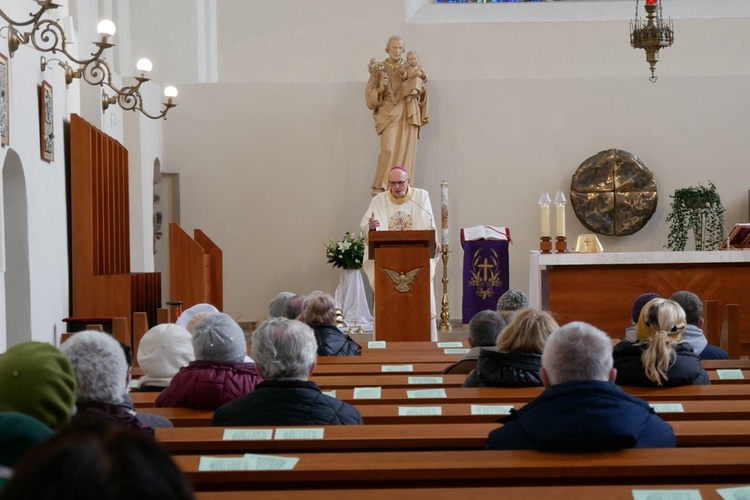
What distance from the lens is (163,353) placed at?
15.9ft

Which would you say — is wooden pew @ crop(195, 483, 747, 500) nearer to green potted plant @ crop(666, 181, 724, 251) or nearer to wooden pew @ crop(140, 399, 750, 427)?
wooden pew @ crop(140, 399, 750, 427)

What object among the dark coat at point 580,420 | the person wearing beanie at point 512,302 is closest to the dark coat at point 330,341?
the person wearing beanie at point 512,302

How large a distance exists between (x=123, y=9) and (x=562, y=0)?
19.5 feet

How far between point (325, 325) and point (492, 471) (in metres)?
3.58

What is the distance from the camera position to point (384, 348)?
7.02m

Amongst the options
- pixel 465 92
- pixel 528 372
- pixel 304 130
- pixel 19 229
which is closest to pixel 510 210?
pixel 465 92

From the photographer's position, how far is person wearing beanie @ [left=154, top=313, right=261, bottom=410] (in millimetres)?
4113

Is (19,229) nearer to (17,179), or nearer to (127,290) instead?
(17,179)

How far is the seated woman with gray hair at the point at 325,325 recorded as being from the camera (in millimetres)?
6020

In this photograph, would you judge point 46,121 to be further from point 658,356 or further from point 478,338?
point 658,356

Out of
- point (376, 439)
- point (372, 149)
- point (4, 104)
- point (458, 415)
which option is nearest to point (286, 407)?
point (376, 439)

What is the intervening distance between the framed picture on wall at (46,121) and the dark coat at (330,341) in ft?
10.7

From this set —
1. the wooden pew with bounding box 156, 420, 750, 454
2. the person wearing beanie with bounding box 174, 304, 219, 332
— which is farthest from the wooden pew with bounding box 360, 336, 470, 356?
the wooden pew with bounding box 156, 420, 750, 454

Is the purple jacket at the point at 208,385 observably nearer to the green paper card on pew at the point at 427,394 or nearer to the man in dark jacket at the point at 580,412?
the green paper card on pew at the point at 427,394
